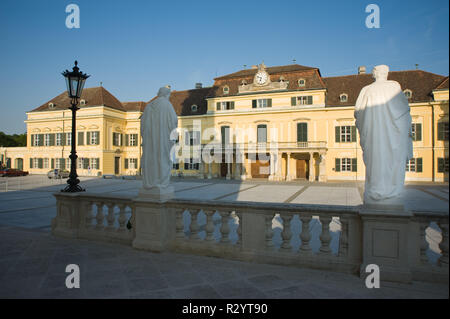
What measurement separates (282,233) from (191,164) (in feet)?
105

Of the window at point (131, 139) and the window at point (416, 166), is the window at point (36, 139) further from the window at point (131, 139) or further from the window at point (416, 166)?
the window at point (416, 166)

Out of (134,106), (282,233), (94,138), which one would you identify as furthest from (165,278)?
(134,106)

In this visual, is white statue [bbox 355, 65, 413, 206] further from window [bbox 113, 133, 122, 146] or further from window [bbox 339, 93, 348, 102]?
window [bbox 113, 133, 122, 146]

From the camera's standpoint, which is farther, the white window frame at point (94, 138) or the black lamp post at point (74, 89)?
the white window frame at point (94, 138)

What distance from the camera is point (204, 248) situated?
460 cm

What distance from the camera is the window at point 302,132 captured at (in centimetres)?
3136

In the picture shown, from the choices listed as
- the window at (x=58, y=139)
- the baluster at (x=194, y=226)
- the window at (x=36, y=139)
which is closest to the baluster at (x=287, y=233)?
the baluster at (x=194, y=226)

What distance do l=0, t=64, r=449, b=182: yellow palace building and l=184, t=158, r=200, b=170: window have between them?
Result: 0.42 ft

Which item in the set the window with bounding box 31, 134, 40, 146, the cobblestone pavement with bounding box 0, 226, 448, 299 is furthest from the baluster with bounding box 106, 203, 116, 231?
the window with bounding box 31, 134, 40, 146

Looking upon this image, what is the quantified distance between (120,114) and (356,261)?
131ft

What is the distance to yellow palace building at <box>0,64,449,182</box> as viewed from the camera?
28406mm

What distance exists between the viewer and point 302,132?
3145cm

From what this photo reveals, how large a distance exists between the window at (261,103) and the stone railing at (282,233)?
28.0 metres
